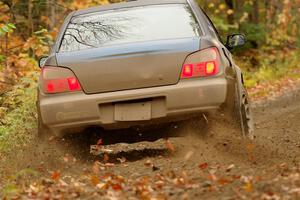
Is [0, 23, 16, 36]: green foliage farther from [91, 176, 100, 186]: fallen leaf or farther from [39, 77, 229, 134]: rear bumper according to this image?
[91, 176, 100, 186]: fallen leaf

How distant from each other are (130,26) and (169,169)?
173 centimetres

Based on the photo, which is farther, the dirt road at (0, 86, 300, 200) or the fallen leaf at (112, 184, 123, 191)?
the fallen leaf at (112, 184, 123, 191)

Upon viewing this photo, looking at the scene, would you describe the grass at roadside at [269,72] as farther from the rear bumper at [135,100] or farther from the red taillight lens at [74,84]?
the red taillight lens at [74,84]

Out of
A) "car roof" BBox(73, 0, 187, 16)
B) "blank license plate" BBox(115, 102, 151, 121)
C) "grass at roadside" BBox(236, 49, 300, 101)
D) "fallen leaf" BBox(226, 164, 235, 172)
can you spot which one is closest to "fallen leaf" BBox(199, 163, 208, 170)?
"fallen leaf" BBox(226, 164, 235, 172)

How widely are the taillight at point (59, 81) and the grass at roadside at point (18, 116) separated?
1.68m

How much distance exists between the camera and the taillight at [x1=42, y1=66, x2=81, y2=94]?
23.1ft

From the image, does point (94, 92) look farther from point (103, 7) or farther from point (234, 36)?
point (234, 36)

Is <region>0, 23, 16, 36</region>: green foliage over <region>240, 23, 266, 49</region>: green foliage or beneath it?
over

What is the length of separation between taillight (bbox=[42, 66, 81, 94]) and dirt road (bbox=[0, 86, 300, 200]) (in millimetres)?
668

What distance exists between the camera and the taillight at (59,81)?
7051 mm

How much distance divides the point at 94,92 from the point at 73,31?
3.43ft

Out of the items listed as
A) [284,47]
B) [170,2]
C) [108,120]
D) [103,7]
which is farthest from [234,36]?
[284,47]

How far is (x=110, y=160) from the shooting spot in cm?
797

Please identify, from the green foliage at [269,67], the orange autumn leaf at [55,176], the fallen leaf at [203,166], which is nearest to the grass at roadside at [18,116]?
the orange autumn leaf at [55,176]
